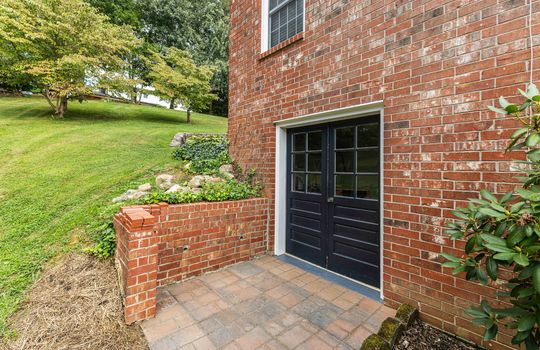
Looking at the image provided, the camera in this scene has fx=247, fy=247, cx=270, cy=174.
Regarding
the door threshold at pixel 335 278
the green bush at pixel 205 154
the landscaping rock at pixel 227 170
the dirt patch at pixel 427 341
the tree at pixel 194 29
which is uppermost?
the tree at pixel 194 29

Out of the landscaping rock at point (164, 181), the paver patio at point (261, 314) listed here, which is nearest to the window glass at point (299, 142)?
the paver patio at point (261, 314)

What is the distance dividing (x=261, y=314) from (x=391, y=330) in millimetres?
1157

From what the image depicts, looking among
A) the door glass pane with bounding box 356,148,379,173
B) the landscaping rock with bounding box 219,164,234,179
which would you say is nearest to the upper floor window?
the door glass pane with bounding box 356,148,379,173

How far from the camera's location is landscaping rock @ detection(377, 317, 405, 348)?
6.44ft

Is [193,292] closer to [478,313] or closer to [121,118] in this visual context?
[478,313]

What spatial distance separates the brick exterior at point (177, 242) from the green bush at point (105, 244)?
217mm

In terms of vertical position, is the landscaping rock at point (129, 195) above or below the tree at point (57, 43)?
below

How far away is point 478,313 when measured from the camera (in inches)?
54.3

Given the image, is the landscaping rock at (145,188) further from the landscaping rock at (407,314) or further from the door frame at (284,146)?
the landscaping rock at (407,314)

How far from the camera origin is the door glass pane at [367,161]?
2867mm

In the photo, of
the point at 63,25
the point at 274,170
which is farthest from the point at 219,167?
the point at 63,25

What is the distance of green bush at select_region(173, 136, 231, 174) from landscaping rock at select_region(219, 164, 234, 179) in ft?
0.32

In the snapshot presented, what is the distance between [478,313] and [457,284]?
34.1 inches

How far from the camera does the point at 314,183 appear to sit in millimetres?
3580
